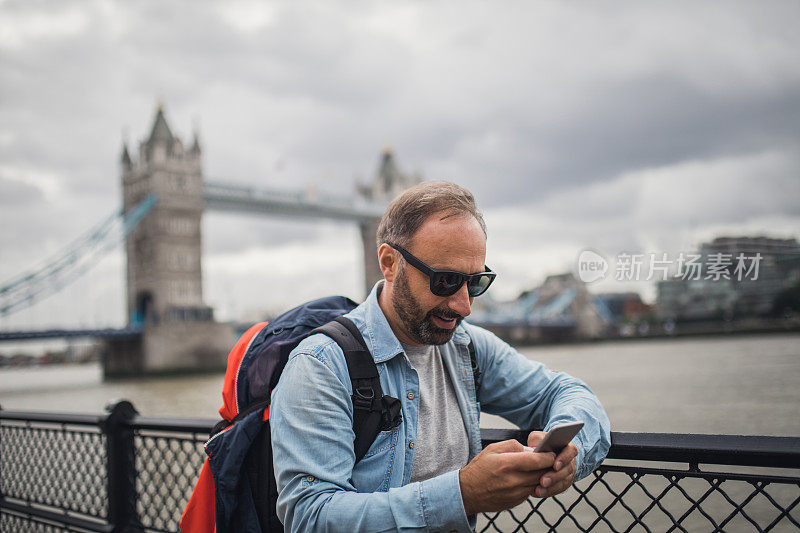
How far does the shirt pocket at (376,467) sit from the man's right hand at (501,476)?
15 centimetres

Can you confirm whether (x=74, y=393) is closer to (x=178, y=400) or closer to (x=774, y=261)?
(x=178, y=400)

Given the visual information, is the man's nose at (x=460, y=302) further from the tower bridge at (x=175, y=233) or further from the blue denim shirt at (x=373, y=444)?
the tower bridge at (x=175, y=233)

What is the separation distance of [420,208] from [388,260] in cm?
10

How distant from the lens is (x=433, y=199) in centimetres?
98

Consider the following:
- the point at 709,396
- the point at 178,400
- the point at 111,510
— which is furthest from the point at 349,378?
the point at 178,400

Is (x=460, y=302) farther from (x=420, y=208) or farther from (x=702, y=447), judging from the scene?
(x=702, y=447)

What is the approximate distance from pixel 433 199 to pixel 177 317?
29.2 m

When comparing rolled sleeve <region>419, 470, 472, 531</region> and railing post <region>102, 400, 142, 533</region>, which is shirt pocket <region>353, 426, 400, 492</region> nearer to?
rolled sleeve <region>419, 470, 472, 531</region>

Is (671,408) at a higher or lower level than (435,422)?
lower

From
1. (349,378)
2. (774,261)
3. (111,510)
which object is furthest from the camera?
(774,261)

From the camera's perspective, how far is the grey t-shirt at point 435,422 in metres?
1.03

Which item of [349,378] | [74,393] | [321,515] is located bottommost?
[74,393]

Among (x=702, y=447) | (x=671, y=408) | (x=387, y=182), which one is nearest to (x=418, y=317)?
(x=702, y=447)

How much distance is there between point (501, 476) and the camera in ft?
2.68
